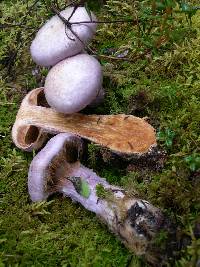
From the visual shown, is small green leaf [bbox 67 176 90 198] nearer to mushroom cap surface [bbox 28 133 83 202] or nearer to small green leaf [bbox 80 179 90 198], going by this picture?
small green leaf [bbox 80 179 90 198]

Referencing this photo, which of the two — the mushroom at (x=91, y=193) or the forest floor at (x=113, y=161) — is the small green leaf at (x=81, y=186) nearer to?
the mushroom at (x=91, y=193)

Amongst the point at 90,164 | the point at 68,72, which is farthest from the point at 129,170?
the point at 68,72

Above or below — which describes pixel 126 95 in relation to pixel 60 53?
below

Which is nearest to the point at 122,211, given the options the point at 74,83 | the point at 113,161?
the point at 113,161

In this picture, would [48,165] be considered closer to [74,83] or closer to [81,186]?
[81,186]

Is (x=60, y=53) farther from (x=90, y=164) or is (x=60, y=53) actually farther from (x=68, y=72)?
(x=90, y=164)

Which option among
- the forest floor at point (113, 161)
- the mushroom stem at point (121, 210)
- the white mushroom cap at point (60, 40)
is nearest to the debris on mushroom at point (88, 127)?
the forest floor at point (113, 161)

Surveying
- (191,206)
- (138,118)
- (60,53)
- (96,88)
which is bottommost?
(191,206)
